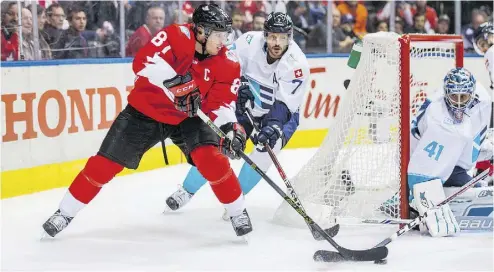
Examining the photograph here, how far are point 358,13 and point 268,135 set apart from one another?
4.05 meters

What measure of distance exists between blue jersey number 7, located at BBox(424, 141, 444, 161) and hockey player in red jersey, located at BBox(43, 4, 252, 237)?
0.80 m

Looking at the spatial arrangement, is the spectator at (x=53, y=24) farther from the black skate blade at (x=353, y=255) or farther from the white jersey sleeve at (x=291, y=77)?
the black skate blade at (x=353, y=255)

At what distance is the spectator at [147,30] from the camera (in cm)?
605

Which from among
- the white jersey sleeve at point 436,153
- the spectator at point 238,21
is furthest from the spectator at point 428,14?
the white jersey sleeve at point 436,153

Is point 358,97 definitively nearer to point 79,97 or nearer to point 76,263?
point 76,263

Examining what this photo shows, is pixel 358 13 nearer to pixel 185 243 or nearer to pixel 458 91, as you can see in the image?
pixel 458 91

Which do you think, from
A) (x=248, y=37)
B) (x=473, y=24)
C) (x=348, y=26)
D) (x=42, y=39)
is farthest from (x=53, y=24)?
(x=473, y=24)

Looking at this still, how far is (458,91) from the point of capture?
154 inches

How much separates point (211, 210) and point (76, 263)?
119 centimetres

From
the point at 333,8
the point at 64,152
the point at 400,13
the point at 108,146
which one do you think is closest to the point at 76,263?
the point at 108,146

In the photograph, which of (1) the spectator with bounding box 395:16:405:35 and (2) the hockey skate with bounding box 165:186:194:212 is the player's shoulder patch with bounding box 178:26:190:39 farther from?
(1) the spectator with bounding box 395:16:405:35

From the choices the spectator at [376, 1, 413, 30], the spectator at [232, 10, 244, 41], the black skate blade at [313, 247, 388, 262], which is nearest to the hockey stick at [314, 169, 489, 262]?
the black skate blade at [313, 247, 388, 262]

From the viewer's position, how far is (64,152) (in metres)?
5.29

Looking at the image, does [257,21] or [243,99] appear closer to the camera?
[243,99]
